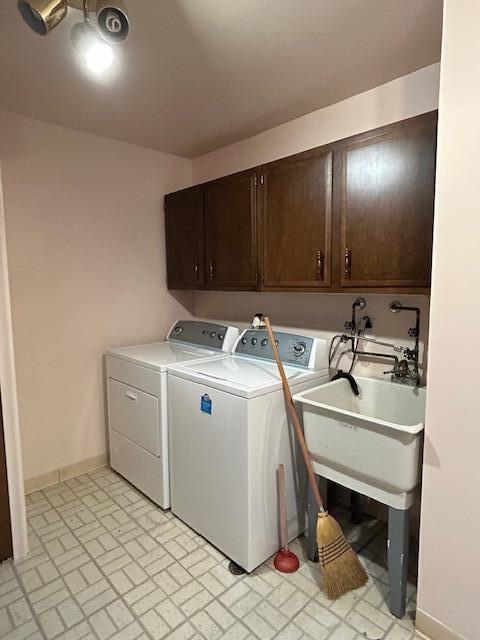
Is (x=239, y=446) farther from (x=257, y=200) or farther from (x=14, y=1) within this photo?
(x=14, y=1)

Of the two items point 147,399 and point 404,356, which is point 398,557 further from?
point 147,399

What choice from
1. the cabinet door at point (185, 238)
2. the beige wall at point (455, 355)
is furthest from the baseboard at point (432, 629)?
the cabinet door at point (185, 238)

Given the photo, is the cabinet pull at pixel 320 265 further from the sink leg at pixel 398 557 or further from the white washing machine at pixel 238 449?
the sink leg at pixel 398 557

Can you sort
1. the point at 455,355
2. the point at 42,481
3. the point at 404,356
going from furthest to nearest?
the point at 42,481 → the point at 404,356 → the point at 455,355

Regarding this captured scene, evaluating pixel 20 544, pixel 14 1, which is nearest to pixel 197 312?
pixel 20 544

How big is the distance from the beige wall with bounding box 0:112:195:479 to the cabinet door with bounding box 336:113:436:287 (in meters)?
1.62

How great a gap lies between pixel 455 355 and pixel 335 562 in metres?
1.07

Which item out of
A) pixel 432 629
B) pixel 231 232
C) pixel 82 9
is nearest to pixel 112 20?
pixel 82 9

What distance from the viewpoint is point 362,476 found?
1538 mm

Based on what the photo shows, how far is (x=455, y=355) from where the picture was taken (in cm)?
126

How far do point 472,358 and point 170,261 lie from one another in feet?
7.25

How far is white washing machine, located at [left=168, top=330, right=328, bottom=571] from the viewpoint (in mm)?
1694

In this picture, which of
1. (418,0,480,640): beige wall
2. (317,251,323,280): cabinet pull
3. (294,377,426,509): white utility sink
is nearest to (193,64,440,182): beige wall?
(418,0,480,640): beige wall

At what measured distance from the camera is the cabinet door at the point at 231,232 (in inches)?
87.7
